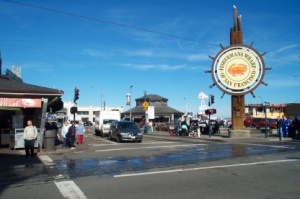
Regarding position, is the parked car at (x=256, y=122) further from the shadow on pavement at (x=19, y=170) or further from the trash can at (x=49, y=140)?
the shadow on pavement at (x=19, y=170)

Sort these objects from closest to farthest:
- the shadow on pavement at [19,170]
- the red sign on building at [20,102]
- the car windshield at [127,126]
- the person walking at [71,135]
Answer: the shadow on pavement at [19,170], the red sign on building at [20,102], the person walking at [71,135], the car windshield at [127,126]

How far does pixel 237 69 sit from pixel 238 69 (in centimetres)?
9

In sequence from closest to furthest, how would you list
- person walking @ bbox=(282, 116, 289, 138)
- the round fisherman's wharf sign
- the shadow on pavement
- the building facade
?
1. the shadow on pavement
2. person walking @ bbox=(282, 116, 289, 138)
3. the round fisherman's wharf sign
4. the building facade

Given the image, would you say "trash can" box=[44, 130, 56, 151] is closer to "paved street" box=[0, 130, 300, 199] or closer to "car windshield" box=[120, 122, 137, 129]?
"paved street" box=[0, 130, 300, 199]

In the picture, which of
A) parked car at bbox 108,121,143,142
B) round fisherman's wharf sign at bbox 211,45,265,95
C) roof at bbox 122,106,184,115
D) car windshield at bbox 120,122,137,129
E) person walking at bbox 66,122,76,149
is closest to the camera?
person walking at bbox 66,122,76,149

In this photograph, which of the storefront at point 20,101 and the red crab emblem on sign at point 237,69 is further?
the red crab emblem on sign at point 237,69

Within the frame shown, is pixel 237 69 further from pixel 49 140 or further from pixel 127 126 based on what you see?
pixel 49 140

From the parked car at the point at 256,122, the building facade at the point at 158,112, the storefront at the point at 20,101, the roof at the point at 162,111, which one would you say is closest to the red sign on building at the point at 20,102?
the storefront at the point at 20,101

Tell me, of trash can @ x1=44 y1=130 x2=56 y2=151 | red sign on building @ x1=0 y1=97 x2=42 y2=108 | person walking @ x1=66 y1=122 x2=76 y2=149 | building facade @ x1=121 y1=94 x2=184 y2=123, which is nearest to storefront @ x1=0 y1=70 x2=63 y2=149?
red sign on building @ x1=0 y1=97 x2=42 y2=108

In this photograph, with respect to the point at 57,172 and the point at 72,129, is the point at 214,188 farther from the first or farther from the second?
the point at 72,129

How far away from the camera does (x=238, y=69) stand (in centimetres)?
3238

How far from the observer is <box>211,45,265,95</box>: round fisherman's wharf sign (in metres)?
31.9

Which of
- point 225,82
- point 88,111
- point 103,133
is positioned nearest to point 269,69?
point 225,82

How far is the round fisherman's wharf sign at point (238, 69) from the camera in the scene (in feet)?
105
